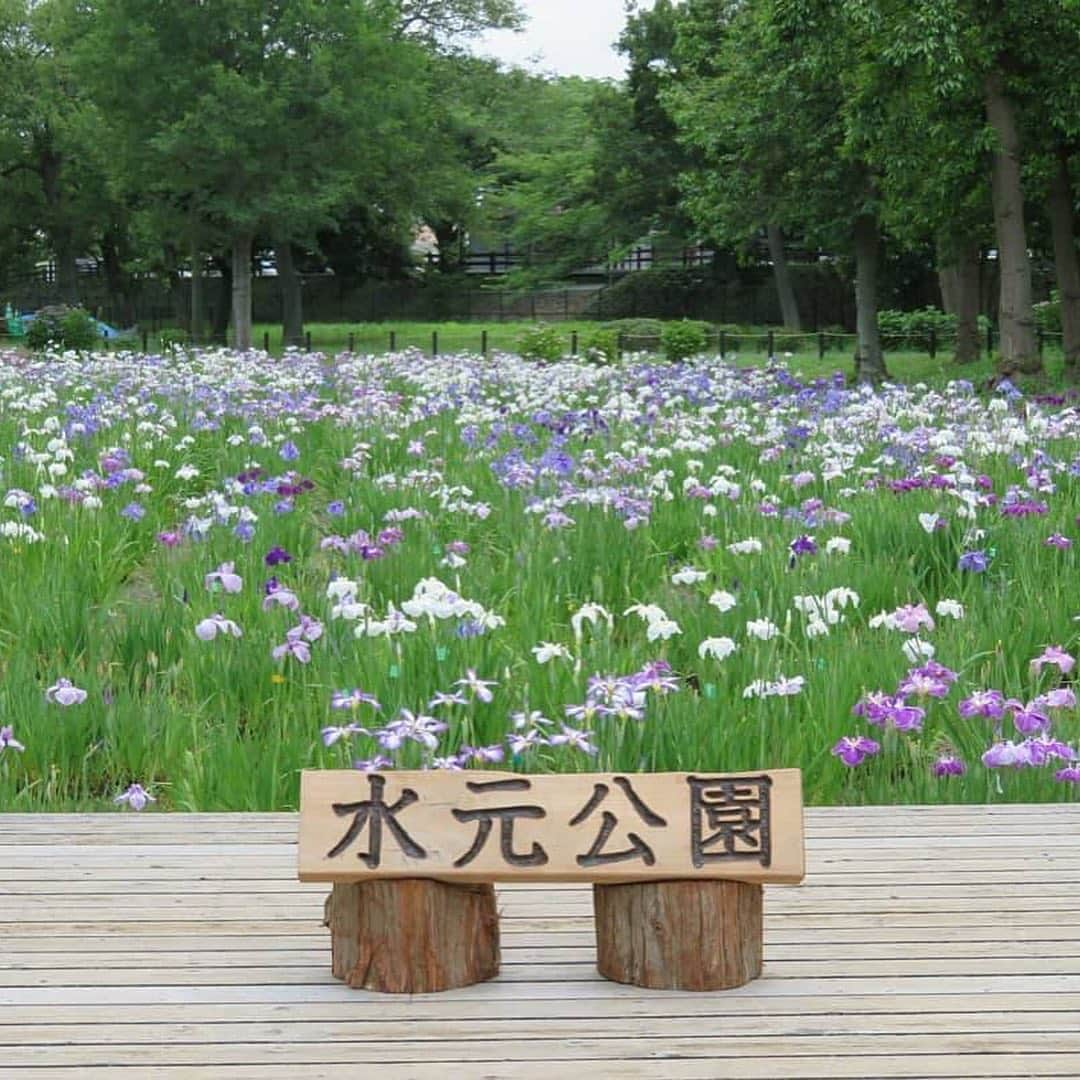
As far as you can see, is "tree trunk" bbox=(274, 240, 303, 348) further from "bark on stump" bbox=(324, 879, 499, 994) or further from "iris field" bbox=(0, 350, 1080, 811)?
"bark on stump" bbox=(324, 879, 499, 994)

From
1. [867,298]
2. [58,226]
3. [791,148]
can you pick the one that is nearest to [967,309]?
[867,298]

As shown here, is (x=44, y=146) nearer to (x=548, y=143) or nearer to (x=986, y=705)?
(x=548, y=143)

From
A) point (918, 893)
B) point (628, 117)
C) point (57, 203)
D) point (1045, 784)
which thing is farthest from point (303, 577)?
point (57, 203)

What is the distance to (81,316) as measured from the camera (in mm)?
31516

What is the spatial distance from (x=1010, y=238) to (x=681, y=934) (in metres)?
17.5

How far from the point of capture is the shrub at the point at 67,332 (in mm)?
31094

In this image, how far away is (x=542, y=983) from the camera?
266 centimetres

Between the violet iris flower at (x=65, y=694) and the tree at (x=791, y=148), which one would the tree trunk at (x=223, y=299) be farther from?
the violet iris flower at (x=65, y=694)

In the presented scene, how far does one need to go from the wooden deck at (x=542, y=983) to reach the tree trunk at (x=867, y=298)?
2118cm

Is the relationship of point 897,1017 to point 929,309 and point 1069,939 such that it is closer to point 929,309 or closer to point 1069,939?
point 1069,939

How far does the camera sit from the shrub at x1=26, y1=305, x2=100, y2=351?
3109 centimetres

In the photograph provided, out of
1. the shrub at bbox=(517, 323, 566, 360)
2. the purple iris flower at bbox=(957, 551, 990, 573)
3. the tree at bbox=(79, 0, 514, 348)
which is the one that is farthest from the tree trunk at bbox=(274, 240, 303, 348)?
the purple iris flower at bbox=(957, 551, 990, 573)

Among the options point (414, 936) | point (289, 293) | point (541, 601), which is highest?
point (289, 293)

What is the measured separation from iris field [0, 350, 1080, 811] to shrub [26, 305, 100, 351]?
69.4 feet
